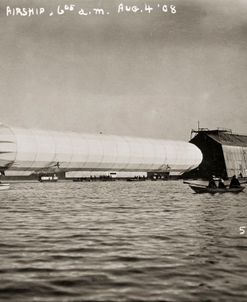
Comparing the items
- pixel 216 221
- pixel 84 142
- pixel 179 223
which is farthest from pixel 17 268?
pixel 84 142

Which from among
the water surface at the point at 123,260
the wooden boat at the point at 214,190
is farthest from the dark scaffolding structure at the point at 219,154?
the water surface at the point at 123,260

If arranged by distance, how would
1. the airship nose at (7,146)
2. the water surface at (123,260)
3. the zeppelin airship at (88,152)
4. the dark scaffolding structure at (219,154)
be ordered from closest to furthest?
the water surface at (123,260) < the airship nose at (7,146) < the zeppelin airship at (88,152) < the dark scaffolding structure at (219,154)

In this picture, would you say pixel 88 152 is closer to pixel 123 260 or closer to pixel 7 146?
pixel 7 146

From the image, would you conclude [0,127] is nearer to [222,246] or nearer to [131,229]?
[131,229]

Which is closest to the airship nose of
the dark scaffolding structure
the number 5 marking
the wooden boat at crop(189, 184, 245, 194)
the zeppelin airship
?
the zeppelin airship

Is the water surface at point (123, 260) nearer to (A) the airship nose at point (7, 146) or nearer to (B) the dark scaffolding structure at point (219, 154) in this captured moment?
(A) the airship nose at point (7, 146)

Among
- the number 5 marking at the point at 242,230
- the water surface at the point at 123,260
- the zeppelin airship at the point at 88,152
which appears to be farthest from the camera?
the zeppelin airship at the point at 88,152

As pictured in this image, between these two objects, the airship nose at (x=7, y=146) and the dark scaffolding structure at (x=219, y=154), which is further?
the dark scaffolding structure at (x=219, y=154)
